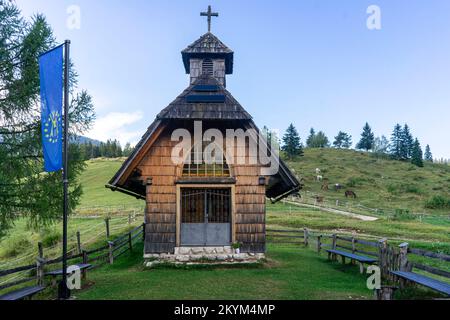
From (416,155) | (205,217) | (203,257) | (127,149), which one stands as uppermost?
(127,149)

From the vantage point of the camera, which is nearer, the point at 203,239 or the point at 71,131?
the point at 203,239

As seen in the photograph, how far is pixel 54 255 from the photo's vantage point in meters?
21.2

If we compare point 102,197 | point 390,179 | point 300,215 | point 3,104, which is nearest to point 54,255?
point 3,104

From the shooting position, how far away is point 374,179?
75000 millimetres

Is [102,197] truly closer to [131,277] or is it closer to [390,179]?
[131,277]

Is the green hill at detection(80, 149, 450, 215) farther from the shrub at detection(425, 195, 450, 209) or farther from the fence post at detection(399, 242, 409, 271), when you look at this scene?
the fence post at detection(399, 242, 409, 271)

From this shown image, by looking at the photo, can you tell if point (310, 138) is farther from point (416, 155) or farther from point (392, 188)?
point (392, 188)

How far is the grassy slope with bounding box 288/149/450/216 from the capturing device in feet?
187

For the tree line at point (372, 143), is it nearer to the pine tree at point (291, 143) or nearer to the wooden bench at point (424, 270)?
the pine tree at point (291, 143)

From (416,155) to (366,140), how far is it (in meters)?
26.2

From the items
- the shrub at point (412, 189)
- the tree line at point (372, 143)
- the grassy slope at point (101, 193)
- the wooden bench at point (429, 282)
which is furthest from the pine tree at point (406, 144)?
the wooden bench at point (429, 282)

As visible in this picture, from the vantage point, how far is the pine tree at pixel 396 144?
360ft

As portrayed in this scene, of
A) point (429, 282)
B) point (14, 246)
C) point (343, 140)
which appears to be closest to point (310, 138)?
point (343, 140)
